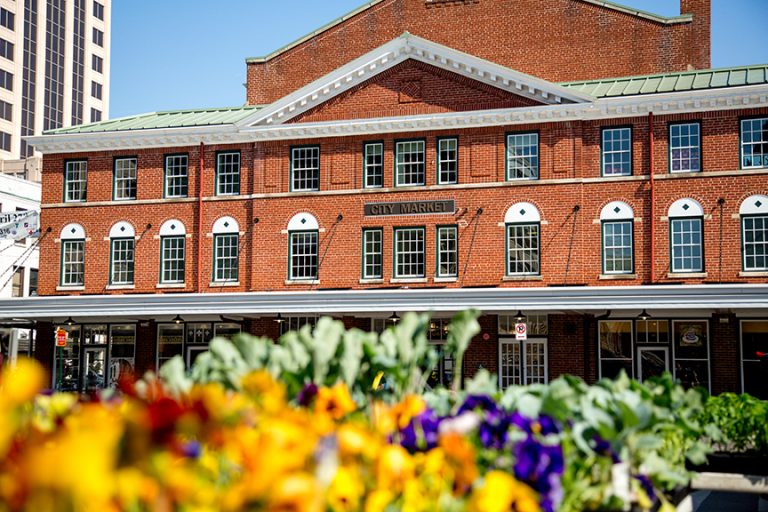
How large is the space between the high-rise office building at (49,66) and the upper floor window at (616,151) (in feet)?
223

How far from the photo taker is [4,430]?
1.95 meters

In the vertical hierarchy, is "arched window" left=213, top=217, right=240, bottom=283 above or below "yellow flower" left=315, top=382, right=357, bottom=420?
above

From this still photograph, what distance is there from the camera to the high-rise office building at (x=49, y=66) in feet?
296

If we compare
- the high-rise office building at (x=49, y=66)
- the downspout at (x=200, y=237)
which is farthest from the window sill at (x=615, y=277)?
the high-rise office building at (x=49, y=66)

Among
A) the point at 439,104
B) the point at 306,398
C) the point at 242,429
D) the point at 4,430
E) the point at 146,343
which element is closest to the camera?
the point at 4,430

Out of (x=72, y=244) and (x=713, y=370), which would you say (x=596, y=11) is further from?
(x=72, y=244)

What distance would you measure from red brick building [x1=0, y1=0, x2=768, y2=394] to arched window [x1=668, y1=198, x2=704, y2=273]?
0.16ft

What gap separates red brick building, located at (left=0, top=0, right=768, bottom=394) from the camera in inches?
1130

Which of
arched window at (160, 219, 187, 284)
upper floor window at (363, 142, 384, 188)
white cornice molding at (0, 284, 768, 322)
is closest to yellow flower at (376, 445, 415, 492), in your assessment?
white cornice molding at (0, 284, 768, 322)

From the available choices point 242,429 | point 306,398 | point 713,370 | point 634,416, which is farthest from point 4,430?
point 713,370

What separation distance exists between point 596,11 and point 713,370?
15.3 metres

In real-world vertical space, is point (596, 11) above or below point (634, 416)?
above

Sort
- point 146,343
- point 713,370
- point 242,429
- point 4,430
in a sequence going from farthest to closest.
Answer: point 146,343, point 713,370, point 242,429, point 4,430

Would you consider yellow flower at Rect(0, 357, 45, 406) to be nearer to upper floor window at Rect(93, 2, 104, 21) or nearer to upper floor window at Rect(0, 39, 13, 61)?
upper floor window at Rect(0, 39, 13, 61)
